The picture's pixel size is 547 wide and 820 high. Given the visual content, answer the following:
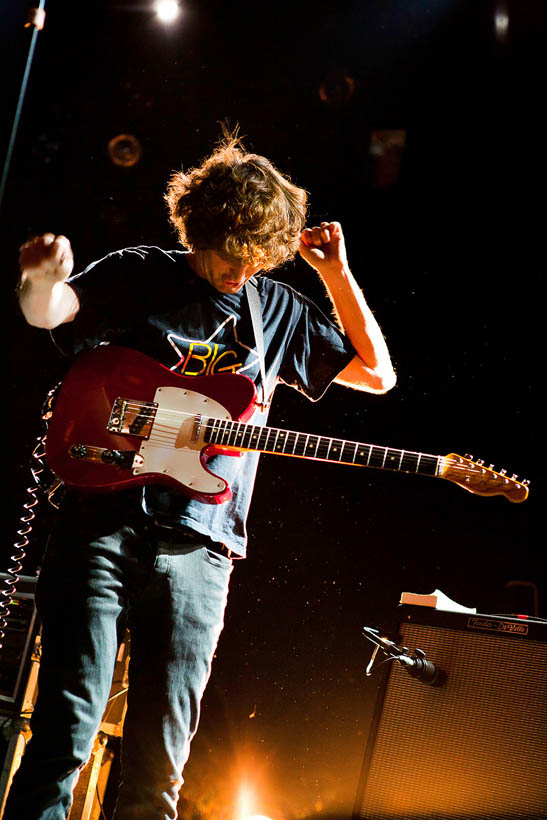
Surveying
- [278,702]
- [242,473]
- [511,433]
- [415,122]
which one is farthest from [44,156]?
[278,702]

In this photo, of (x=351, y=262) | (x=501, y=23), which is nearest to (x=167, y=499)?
(x=351, y=262)

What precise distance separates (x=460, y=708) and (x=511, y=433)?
1.13 metres

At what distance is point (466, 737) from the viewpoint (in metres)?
1.71

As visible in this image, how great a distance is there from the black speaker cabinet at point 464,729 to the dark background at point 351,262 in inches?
28.2

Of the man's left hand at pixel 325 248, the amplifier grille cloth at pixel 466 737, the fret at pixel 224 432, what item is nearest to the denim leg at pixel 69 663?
the fret at pixel 224 432

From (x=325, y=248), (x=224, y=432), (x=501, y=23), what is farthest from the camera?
(x=501, y=23)

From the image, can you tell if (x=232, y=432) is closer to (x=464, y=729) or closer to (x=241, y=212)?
(x=241, y=212)

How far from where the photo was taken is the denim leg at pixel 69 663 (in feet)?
4.77

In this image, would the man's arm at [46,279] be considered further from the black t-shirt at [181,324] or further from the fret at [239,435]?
the fret at [239,435]

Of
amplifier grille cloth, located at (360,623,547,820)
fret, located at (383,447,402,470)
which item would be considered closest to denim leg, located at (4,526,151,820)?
fret, located at (383,447,402,470)

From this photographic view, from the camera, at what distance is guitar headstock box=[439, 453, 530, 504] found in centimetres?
177

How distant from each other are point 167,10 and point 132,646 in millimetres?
2658

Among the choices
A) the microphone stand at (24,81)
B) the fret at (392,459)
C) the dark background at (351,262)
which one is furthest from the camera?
the dark background at (351,262)

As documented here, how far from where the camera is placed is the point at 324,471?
2.80 meters
